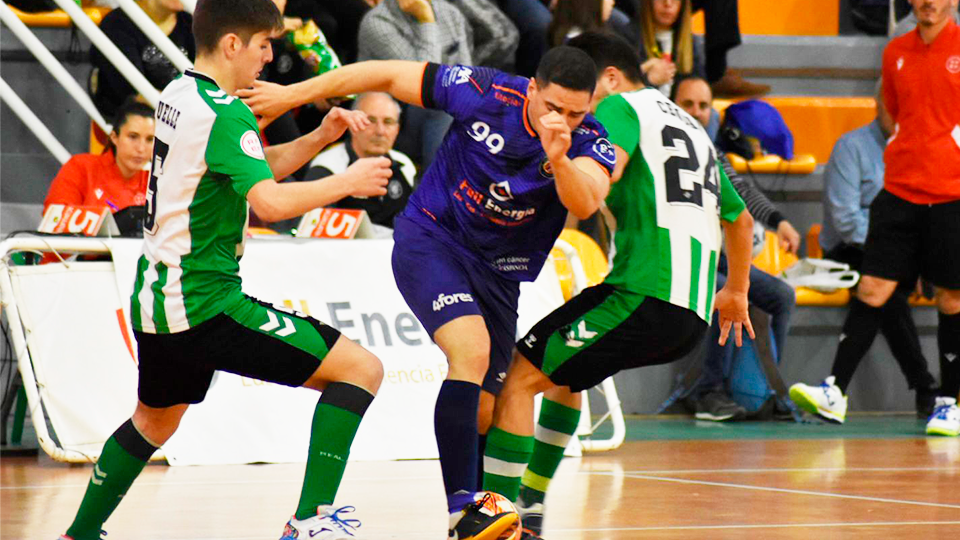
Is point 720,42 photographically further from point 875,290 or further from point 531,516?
point 531,516

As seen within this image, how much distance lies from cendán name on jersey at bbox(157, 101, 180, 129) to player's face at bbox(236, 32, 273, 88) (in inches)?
9.0

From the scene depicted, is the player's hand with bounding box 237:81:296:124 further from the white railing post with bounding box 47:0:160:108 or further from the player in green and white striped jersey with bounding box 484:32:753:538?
the white railing post with bounding box 47:0:160:108

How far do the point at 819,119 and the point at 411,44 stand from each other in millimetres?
3931

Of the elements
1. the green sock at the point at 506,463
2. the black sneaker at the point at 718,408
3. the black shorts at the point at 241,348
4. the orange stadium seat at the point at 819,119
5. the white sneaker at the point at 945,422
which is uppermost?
the black shorts at the point at 241,348

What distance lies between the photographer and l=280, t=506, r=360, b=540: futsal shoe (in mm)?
3822

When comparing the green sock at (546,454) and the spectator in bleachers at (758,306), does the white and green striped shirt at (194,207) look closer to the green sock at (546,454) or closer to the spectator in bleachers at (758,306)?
the green sock at (546,454)

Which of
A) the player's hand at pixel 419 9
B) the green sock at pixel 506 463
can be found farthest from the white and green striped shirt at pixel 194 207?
the player's hand at pixel 419 9

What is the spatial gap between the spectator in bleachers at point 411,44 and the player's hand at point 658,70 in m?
1.30

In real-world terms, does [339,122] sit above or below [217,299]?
above

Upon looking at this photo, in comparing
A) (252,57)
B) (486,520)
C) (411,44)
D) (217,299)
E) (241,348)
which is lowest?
(411,44)

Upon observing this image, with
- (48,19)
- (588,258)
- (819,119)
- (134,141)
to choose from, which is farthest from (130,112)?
(819,119)

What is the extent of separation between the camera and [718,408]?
343 inches

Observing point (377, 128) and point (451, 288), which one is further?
point (377, 128)

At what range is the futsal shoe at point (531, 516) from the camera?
14.7ft
